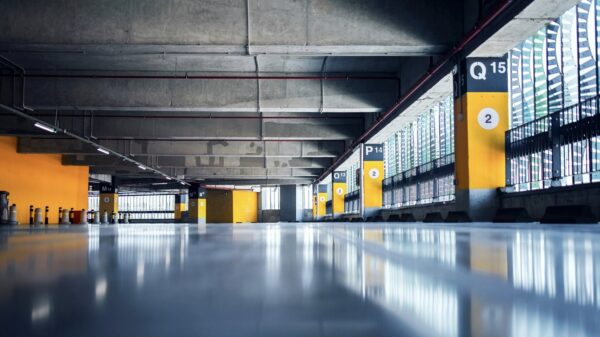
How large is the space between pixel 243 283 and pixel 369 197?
21.5 meters

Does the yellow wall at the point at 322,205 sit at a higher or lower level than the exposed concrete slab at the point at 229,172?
lower

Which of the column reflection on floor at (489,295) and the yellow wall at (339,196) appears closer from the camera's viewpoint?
the column reflection on floor at (489,295)

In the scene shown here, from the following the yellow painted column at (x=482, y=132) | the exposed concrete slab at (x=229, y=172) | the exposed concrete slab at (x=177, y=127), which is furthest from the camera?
the exposed concrete slab at (x=229, y=172)

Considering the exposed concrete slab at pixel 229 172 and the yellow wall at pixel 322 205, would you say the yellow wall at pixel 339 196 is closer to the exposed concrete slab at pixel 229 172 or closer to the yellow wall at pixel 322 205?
the exposed concrete slab at pixel 229 172

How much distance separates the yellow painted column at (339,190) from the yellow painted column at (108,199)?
1772 centimetres

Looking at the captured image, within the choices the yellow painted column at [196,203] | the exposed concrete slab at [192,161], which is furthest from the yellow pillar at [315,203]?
the exposed concrete slab at [192,161]

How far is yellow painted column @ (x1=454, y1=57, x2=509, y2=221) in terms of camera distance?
10.5 meters

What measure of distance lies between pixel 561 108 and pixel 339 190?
2417 cm

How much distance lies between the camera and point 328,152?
24375 mm

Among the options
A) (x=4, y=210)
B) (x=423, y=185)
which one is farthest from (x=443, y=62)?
(x=4, y=210)

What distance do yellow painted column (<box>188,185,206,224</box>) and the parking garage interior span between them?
2065 centimetres

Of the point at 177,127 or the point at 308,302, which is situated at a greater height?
the point at 177,127

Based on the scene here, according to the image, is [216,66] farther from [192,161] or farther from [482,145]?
[192,161]

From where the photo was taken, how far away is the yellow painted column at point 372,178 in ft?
71.9
